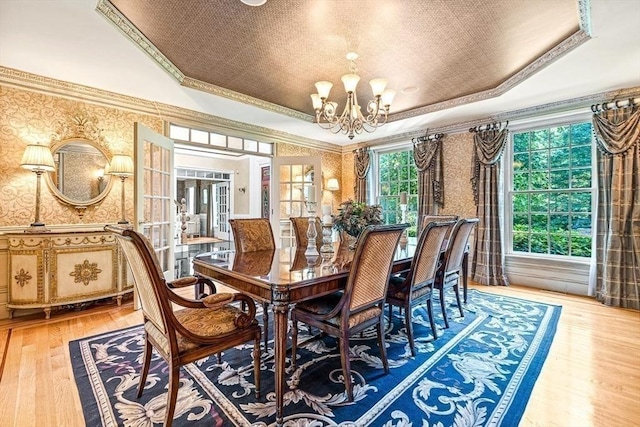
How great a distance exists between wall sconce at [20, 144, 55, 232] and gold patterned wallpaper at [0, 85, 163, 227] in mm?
95

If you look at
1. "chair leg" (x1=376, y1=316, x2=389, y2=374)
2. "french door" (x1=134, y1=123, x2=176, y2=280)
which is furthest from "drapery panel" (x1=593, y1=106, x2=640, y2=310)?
"french door" (x1=134, y1=123, x2=176, y2=280)

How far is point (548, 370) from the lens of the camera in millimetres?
2068

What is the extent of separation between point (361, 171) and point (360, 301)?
4.49 m

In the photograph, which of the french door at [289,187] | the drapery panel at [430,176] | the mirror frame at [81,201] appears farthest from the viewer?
the french door at [289,187]

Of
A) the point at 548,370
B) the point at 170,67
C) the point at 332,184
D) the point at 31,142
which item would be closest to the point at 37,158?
the point at 31,142

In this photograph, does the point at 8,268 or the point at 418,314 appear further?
the point at 418,314

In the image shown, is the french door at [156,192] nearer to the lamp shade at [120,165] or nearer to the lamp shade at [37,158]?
the lamp shade at [120,165]

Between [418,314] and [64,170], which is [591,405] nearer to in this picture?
[418,314]

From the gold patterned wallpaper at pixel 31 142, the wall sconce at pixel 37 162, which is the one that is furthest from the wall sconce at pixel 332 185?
the wall sconce at pixel 37 162

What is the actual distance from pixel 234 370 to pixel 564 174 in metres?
4.68

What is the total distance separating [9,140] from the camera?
2973mm

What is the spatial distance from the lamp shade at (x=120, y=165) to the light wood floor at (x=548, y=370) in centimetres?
159

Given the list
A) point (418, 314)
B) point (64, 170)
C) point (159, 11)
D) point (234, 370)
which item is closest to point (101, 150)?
point (64, 170)

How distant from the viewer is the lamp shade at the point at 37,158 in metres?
2.89
